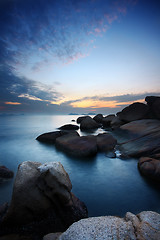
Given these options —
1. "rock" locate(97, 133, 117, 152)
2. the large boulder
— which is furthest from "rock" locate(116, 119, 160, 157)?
the large boulder

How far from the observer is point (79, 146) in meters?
8.77

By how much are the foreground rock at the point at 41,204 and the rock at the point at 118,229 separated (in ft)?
3.02

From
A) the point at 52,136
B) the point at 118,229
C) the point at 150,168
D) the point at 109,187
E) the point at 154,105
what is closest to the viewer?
the point at 118,229

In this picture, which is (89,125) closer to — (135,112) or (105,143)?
(135,112)

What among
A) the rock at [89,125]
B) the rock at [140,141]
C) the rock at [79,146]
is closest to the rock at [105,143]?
the rock at [140,141]

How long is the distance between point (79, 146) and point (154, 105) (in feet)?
40.4

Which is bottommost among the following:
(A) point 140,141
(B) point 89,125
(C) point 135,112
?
Result: (B) point 89,125

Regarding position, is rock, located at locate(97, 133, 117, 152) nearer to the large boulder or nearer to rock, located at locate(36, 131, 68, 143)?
rock, located at locate(36, 131, 68, 143)

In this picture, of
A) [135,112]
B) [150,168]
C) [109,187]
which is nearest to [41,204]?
[109,187]

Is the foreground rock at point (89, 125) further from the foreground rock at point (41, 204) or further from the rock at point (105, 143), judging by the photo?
the foreground rock at point (41, 204)

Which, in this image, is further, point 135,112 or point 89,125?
point 89,125

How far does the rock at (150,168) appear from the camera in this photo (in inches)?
202

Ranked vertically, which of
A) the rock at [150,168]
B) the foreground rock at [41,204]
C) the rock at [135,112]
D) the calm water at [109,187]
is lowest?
the calm water at [109,187]

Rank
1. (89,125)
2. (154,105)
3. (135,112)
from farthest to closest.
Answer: (89,125) < (135,112) < (154,105)
